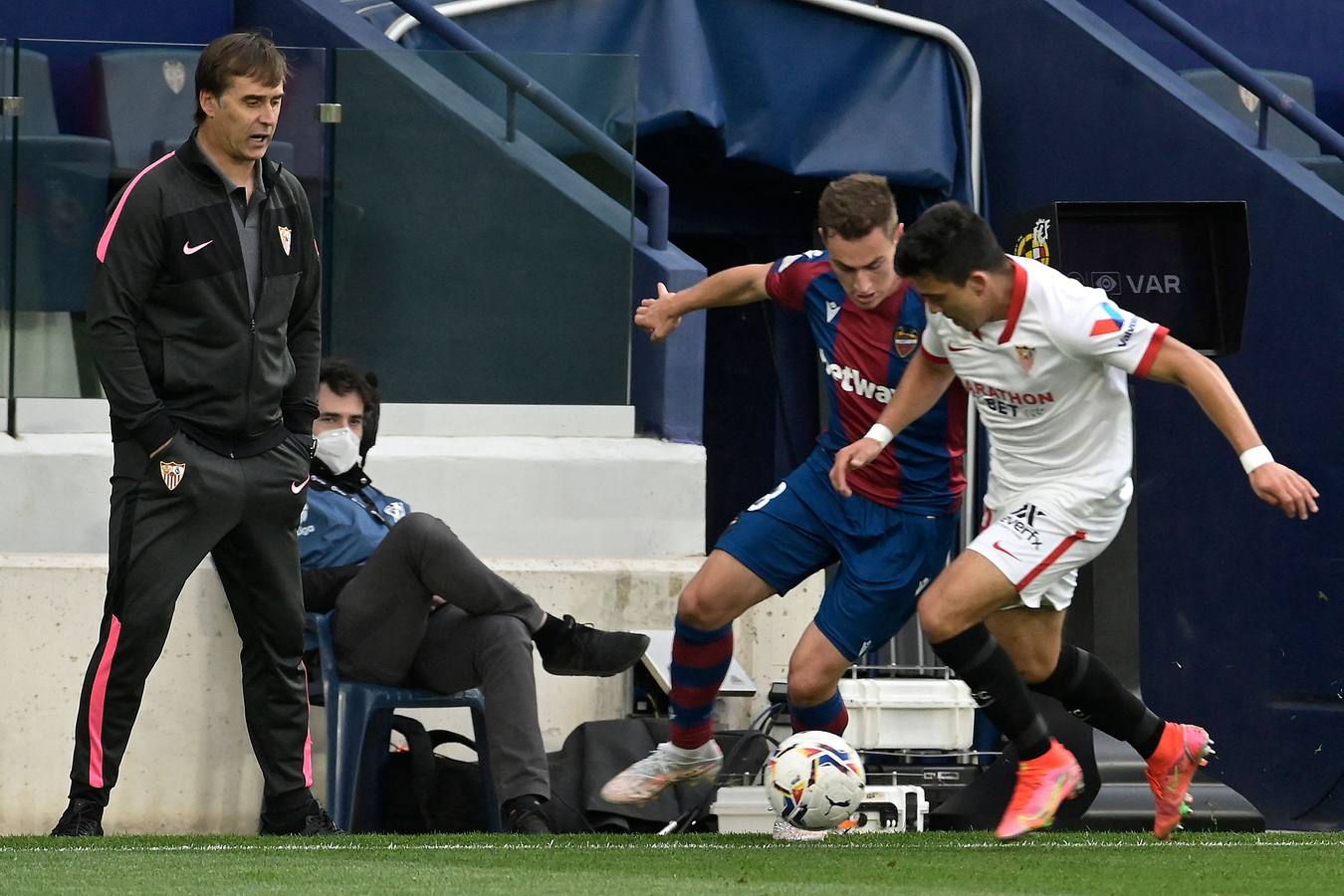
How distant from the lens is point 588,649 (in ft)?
23.6

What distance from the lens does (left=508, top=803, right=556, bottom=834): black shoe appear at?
22.1 feet

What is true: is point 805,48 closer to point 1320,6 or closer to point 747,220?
point 747,220

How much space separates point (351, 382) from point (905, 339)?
6.21 ft

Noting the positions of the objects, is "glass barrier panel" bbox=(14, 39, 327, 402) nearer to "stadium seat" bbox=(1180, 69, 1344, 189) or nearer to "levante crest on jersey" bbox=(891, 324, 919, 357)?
"levante crest on jersey" bbox=(891, 324, 919, 357)

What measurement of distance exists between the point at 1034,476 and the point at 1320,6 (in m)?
7.27

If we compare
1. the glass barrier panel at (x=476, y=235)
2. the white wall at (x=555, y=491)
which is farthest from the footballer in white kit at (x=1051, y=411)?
the glass barrier panel at (x=476, y=235)

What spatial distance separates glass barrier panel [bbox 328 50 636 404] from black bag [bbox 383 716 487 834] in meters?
1.63

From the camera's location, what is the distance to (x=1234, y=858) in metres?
6.16

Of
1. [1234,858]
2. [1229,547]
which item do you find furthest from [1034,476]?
[1229,547]

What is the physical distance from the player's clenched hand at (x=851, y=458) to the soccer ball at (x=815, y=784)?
2.47 ft

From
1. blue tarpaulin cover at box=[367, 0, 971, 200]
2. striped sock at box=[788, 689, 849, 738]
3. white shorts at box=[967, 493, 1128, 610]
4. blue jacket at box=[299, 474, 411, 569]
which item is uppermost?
blue tarpaulin cover at box=[367, 0, 971, 200]

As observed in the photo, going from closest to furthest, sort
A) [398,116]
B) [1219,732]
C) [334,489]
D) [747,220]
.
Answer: [334,489] → [398,116] → [1219,732] → [747,220]

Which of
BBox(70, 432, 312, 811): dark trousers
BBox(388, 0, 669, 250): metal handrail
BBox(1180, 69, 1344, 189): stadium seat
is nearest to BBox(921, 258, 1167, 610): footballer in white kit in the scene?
BBox(70, 432, 312, 811): dark trousers

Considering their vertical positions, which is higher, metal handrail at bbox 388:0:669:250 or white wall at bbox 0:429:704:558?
metal handrail at bbox 388:0:669:250
